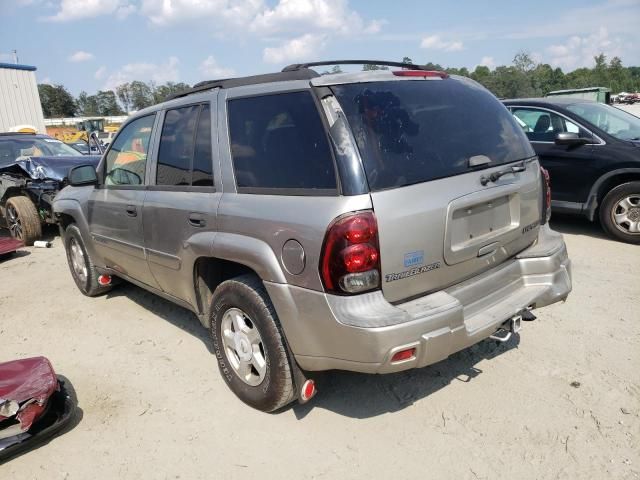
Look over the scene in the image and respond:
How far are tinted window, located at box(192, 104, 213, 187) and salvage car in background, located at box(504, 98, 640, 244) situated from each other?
15.8ft

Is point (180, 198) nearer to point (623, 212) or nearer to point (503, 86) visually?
point (623, 212)

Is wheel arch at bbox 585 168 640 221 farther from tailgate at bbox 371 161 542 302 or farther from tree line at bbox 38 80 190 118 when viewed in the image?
tree line at bbox 38 80 190 118

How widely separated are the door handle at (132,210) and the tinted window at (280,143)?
4.12 feet

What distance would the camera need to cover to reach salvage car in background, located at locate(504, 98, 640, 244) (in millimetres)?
5941

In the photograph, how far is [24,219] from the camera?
301 inches

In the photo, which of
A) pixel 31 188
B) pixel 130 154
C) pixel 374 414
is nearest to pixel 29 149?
pixel 31 188

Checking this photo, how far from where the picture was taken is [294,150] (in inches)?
101

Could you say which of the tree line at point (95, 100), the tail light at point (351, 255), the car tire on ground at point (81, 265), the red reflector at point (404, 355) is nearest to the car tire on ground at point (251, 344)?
the tail light at point (351, 255)

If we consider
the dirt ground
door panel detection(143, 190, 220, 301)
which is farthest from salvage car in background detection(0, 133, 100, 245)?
door panel detection(143, 190, 220, 301)

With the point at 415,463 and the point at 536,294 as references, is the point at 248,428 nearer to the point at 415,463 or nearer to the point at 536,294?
the point at 415,463

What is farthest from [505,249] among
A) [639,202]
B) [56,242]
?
[56,242]

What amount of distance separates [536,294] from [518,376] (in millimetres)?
607

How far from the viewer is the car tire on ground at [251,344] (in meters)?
2.66

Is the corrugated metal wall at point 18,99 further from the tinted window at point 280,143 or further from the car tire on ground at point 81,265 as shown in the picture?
the tinted window at point 280,143
